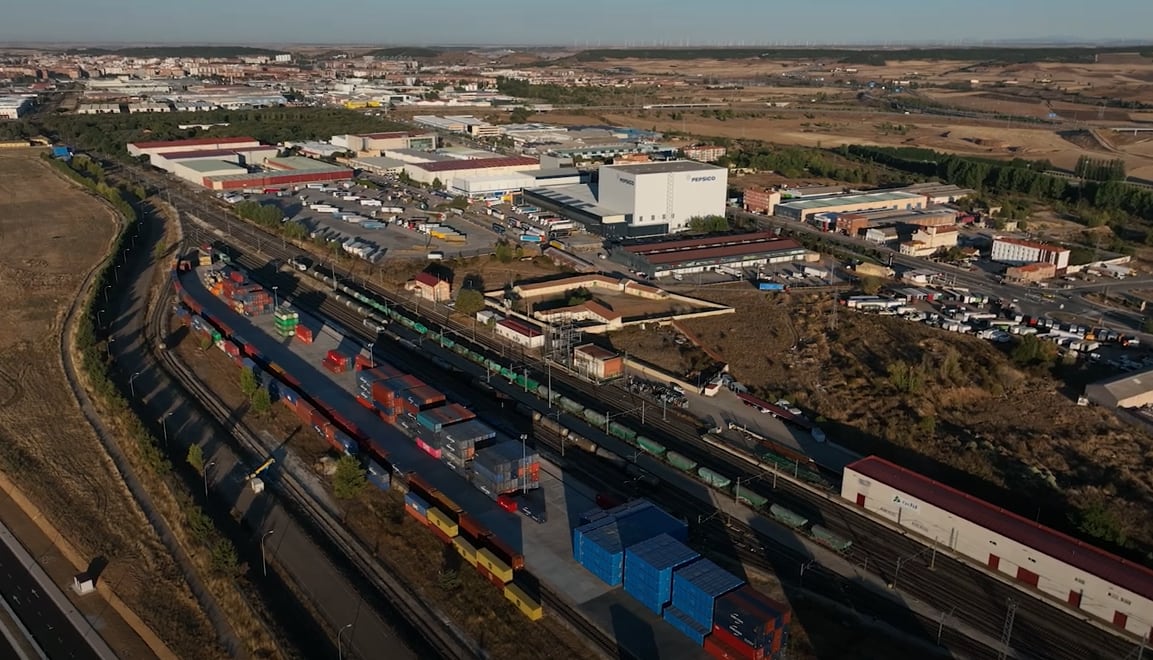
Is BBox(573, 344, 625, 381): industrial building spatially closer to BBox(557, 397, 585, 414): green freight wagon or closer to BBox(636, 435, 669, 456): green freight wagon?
BBox(557, 397, 585, 414): green freight wagon

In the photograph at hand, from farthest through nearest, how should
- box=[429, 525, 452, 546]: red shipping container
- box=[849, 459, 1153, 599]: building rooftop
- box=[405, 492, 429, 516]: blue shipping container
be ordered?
1. box=[405, 492, 429, 516]: blue shipping container
2. box=[429, 525, 452, 546]: red shipping container
3. box=[849, 459, 1153, 599]: building rooftop

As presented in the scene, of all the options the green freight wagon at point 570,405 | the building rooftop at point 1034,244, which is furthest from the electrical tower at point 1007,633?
the building rooftop at point 1034,244

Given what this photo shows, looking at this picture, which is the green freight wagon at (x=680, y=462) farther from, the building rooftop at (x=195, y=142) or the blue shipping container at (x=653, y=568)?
the building rooftop at (x=195, y=142)

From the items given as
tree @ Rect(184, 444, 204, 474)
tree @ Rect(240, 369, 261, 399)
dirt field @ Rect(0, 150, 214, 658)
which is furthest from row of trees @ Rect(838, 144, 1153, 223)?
dirt field @ Rect(0, 150, 214, 658)

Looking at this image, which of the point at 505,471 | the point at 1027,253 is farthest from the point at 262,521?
the point at 1027,253

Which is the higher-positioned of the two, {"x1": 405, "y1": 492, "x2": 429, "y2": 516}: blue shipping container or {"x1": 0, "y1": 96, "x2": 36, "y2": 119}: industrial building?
{"x1": 0, "y1": 96, "x2": 36, "y2": 119}: industrial building

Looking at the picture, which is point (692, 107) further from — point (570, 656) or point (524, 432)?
point (570, 656)
